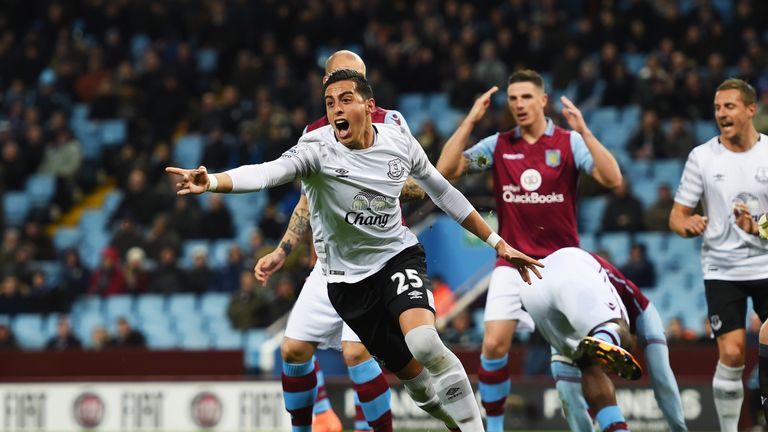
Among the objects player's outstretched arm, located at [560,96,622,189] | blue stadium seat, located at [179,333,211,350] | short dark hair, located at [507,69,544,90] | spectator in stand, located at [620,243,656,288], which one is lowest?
blue stadium seat, located at [179,333,211,350]

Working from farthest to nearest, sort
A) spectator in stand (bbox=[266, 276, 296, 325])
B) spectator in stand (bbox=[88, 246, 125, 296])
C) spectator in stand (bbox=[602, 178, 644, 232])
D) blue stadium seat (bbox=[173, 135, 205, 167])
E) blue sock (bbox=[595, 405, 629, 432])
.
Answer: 1. blue stadium seat (bbox=[173, 135, 205, 167])
2. spectator in stand (bbox=[88, 246, 125, 296])
3. spectator in stand (bbox=[602, 178, 644, 232])
4. spectator in stand (bbox=[266, 276, 296, 325])
5. blue sock (bbox=[595, 405, 629, 432])

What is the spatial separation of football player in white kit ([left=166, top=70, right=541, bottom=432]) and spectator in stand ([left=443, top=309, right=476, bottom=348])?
25.5 feet

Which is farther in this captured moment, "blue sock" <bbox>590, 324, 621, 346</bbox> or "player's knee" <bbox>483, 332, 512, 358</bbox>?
"player's knee" <bbox>483, 332, 512, 358</bbox>

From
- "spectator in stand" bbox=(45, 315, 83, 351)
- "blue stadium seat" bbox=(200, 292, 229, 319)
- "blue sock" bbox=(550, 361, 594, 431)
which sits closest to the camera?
"blue sock" bbox=(550, 361, 594, 431)

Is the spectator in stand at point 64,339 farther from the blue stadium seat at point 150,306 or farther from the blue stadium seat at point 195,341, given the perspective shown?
the blue stadium seat at point 195,341

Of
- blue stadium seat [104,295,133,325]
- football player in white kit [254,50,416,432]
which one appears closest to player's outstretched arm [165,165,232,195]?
football player in white kit [254,50,416,432]

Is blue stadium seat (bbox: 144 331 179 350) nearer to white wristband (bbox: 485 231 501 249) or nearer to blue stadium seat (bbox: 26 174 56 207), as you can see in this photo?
blue stadium seat (bbox: 26 174 56 207)

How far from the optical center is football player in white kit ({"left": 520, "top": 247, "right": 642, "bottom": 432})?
8039 mm

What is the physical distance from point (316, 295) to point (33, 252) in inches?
531

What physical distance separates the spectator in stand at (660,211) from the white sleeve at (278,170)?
10716 mm

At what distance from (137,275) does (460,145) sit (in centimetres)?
1134

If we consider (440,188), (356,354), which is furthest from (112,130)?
(440,188)

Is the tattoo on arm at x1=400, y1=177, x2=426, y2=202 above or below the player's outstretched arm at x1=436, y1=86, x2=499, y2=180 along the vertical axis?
below

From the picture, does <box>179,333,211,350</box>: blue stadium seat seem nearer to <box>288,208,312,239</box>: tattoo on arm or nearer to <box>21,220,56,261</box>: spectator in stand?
<box>21,220,56,261</box>: spectator in stand
